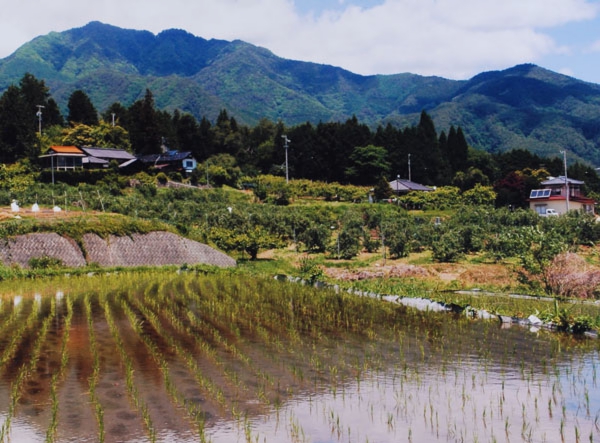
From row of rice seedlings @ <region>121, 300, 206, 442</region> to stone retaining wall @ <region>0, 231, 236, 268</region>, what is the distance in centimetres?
1135

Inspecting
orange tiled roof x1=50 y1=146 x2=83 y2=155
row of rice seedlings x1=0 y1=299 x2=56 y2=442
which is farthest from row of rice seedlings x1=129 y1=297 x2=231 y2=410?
orange tiled roof x1=50 y1=146 x2=83 y2=155

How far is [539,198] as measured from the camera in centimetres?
5488

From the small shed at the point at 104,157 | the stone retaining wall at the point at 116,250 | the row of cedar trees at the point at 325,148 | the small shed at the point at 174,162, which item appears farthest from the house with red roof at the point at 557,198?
the small shed at the point at 104,157

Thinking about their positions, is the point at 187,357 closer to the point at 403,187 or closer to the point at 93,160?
the point at 93,160

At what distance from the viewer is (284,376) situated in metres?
10.7

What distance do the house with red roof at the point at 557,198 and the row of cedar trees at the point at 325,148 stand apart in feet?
15.0

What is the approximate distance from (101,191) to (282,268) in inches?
902

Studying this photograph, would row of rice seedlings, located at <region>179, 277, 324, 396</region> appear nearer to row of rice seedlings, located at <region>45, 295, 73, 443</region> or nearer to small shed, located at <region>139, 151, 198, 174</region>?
row of rice seedlings, located at <region>45, 295, 73, 443</region>

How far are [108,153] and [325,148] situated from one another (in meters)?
22.3

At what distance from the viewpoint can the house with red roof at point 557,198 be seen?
53688 millimetres

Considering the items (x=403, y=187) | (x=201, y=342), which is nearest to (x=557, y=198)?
(x=403, y=187)

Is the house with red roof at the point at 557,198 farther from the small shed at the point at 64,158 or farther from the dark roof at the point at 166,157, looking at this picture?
the small shed at the point at 64,158

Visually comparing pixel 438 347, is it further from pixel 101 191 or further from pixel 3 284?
pixel 101 191

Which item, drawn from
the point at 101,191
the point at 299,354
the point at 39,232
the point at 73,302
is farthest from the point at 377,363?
the point at 101,191
